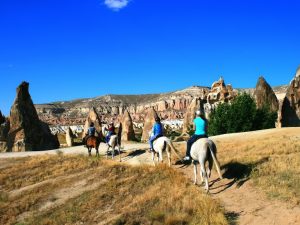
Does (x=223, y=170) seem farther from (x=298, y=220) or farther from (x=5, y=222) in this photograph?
(x=5, y=222)

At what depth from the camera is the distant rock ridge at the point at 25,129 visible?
4616 centimetres

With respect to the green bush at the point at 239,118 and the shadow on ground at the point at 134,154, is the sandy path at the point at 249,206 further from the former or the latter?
the green bush at the point at 239,118

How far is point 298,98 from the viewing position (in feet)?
165

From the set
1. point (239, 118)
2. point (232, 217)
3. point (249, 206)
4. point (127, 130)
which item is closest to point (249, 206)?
point (249, 206)

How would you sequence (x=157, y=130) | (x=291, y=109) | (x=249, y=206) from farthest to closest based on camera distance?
(x=291, y=109), (x=157, y=130), (x=249, y=206)

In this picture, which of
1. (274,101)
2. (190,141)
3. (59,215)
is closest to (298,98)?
(274,101)

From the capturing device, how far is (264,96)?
53.8 metres

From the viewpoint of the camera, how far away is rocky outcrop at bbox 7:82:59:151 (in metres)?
46.2

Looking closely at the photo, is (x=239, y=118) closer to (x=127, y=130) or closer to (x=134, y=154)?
(x=127, y=130)

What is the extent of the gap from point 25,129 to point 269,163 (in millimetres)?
31921

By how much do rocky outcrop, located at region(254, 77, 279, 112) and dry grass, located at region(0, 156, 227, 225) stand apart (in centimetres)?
2981

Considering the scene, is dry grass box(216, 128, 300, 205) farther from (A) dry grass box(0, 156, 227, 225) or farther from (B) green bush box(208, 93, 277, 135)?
(B) green bush box(208, 93, 277, 135)

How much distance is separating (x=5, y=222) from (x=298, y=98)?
38.9 metres

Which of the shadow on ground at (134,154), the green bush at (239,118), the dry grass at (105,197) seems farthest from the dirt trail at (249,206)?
the green bush at (239,118)
